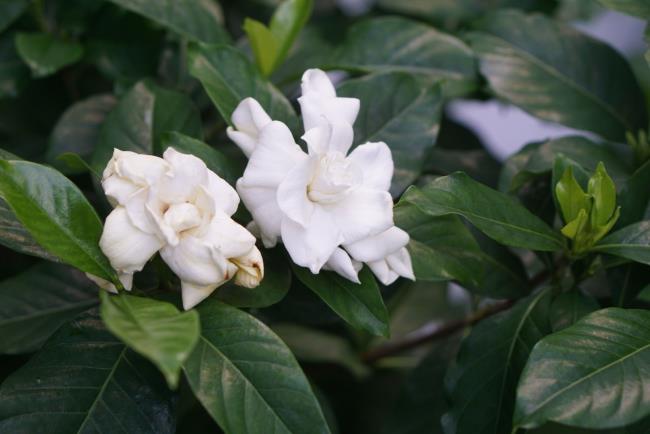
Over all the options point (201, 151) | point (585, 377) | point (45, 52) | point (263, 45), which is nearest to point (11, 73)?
point (45, 52)

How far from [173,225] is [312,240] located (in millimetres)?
141

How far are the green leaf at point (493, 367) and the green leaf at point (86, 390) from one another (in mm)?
339

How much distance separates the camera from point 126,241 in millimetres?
750

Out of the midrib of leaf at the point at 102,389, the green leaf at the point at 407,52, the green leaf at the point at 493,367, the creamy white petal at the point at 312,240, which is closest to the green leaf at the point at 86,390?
the midrib of leaf at the point at 102,389

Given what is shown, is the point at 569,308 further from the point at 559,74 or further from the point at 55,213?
the point at 55,213

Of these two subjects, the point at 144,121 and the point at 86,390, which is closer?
the point at 86,390

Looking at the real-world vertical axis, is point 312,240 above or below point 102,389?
above

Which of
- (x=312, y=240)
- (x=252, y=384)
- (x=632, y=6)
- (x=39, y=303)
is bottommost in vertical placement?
(x=39, y=303)

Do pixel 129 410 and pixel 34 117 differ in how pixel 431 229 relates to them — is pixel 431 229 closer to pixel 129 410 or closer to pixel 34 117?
pixel 129 410

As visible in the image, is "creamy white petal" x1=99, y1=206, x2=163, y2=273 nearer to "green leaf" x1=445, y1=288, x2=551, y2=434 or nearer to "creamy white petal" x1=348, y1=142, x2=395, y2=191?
"creamy white petal" x1=348, y1=142, x2=395, y2=191

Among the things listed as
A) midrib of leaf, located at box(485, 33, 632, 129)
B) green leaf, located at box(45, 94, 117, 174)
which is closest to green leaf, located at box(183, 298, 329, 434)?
green leaf, located at box(45, 94, 117, 174)

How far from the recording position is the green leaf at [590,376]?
758 millimetres

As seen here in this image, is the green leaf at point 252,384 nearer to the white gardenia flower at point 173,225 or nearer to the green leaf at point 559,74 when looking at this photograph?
the white gardenia flower at point 173,225

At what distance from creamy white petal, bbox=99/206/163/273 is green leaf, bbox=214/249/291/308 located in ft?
0.42
